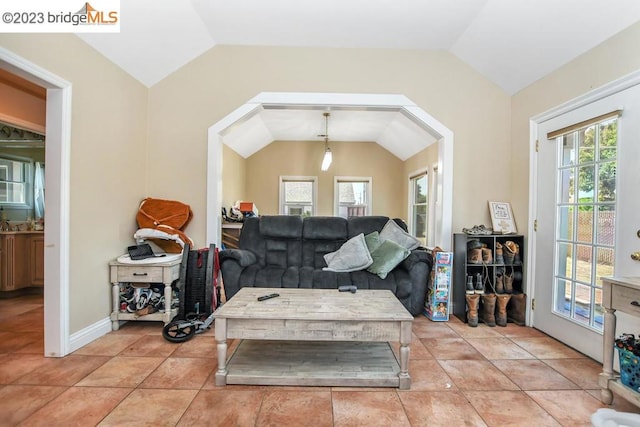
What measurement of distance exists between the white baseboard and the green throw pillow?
2393 mm

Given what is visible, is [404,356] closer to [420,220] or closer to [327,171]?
[420,220]

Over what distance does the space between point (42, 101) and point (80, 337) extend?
258cm

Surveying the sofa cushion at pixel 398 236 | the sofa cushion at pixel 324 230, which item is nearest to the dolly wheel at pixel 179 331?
the sofa cushion at pixel 324 230

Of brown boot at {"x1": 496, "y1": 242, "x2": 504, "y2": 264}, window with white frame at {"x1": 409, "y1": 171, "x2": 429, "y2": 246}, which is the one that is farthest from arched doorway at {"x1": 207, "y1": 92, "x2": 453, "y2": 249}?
window with white frame at {"x1": 409, "y1": 171, "x2": 429, "y2": 246}

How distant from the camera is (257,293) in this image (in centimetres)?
232

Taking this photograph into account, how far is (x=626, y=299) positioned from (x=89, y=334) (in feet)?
11.6

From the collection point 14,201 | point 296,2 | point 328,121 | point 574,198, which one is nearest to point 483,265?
point 574,198

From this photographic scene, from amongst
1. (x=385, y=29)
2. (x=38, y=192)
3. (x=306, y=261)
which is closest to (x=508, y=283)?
(x=306, y=261)

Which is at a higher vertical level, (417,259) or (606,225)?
(606,225)

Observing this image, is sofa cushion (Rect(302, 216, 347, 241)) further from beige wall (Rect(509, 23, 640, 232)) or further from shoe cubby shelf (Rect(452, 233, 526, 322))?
beige wall (Rect(509, 23, 640, 232))

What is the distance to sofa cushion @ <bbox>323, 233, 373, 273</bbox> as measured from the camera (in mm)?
3156

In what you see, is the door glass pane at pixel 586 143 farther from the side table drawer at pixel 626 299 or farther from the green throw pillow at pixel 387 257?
the green throw pillow at pixel 387 257

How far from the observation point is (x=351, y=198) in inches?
260

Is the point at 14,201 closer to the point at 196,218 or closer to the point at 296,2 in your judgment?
the point at 196,218
